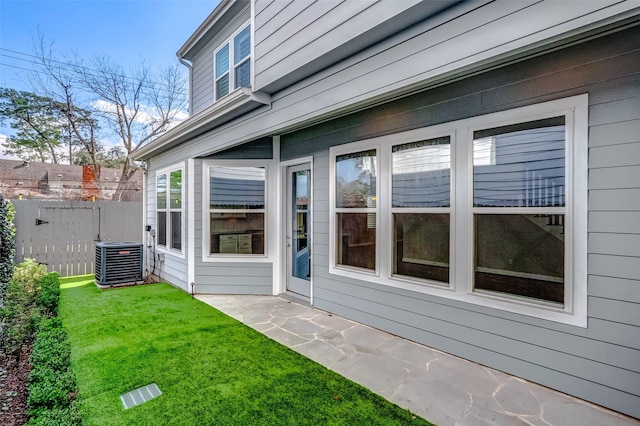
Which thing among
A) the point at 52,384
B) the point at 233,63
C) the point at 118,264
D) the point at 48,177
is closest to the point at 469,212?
the point at 52,384

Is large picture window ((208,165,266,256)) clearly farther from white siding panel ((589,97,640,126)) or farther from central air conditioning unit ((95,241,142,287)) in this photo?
white siding panel ((589,97,640,126))

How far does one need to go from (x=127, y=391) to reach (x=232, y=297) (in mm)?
2805

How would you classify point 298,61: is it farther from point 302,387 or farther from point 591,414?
point 591,414

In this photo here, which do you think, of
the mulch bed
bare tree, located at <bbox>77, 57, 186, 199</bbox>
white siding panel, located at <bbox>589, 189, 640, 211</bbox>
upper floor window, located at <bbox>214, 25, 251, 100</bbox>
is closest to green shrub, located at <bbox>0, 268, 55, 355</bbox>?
the mulch bed

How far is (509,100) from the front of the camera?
2.76m

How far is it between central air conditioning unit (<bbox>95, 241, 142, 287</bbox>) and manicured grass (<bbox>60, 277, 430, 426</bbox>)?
1.79 metres

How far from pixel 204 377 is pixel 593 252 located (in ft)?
10.9

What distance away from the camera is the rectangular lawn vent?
92.4 inches

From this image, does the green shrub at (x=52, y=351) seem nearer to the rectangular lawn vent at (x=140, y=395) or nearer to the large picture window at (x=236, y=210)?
the rectangular lawn vent at (x=140, y=395)

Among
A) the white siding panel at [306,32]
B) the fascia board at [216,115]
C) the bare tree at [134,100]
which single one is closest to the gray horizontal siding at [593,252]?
the white siding panel at [306,32]

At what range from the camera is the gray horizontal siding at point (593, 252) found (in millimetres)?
2199

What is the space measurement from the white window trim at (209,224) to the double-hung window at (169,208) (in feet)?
2.33

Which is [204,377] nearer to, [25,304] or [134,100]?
[25,304]

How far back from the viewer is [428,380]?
2.66m
